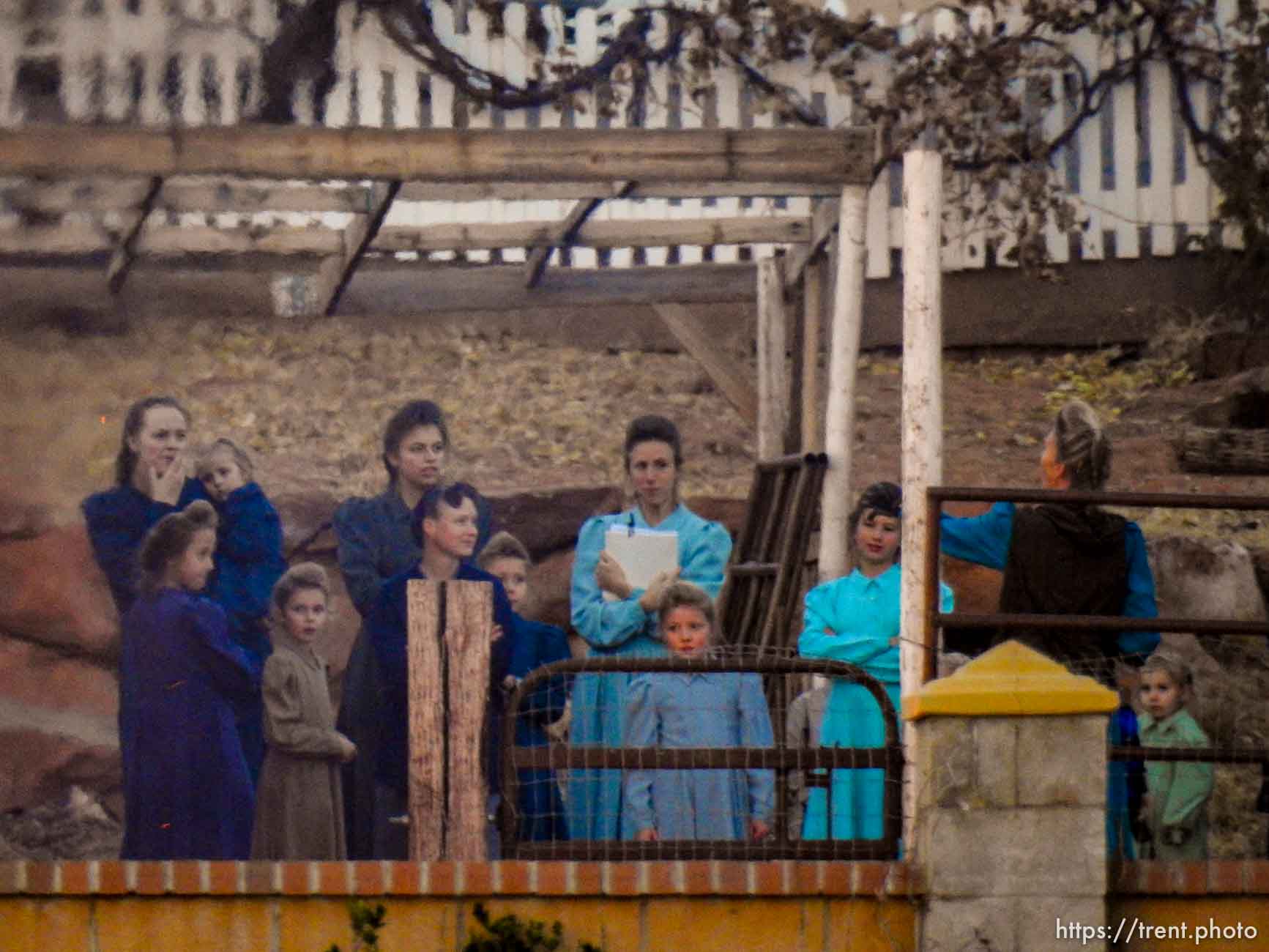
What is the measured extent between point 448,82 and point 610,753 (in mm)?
5178

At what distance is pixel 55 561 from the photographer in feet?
32.3

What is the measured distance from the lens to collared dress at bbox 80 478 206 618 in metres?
8.73

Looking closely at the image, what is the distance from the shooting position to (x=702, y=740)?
7.12 metres

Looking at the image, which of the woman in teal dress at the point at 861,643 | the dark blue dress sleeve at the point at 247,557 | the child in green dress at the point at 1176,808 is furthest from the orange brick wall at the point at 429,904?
the dark blue dress sleeve at the point at 247,557

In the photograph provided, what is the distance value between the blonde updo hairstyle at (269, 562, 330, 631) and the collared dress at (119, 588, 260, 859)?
19 cm

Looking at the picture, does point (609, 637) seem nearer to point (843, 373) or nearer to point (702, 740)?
point (702, 740)

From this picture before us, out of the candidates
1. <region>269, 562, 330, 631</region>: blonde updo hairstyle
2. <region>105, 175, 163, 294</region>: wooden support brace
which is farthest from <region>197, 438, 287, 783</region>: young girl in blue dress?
<region>105, 175, 163, 294</region>: wooden support brace

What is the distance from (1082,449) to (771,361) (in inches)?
116

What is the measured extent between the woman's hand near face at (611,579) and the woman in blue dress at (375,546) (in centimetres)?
88

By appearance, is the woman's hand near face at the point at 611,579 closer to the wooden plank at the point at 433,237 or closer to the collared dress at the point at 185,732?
the collared dress at the point at 185,732

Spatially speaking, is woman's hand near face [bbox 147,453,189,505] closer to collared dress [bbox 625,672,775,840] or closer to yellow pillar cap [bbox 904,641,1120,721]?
collared dress [bbox 625,672,775,840]

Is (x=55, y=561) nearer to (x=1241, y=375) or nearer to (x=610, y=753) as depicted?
(x=610, y=753)

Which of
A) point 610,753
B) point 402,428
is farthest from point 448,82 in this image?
point 610,753

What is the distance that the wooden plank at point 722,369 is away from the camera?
10156 mm
